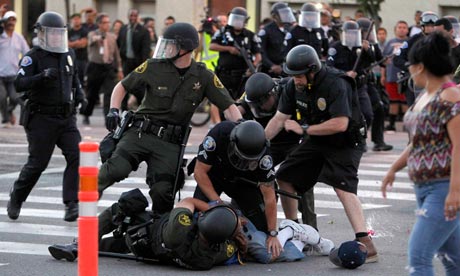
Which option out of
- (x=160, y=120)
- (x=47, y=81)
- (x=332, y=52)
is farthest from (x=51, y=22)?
(x=332, y=52)

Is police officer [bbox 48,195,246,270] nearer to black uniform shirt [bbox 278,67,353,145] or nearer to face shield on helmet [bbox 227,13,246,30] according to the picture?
black uniform shirt [bbox 278,67,353,145]

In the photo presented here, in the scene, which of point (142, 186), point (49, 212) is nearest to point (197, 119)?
point (142, 186)

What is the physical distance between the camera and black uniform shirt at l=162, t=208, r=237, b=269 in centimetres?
853

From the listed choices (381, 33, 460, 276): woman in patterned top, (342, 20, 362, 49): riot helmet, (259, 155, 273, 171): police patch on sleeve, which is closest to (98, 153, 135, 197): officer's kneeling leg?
(259, 155, 273, 171): police patch on sleeve

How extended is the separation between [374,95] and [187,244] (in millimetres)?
8669

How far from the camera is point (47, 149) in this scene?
433 inches

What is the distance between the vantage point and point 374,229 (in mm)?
10883

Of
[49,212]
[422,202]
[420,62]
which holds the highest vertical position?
[420,62]

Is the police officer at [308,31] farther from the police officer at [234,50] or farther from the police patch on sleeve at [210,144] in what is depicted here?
the police patch on sleeve at [210,144]

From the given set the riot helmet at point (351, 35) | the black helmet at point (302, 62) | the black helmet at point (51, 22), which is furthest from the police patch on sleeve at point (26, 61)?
the riot helmet at point (351, 35)

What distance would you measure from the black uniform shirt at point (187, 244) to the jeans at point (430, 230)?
2.45 m

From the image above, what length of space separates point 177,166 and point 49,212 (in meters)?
2.42

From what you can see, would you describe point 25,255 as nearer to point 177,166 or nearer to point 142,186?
point 177,166

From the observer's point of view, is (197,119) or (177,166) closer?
(177,166)
